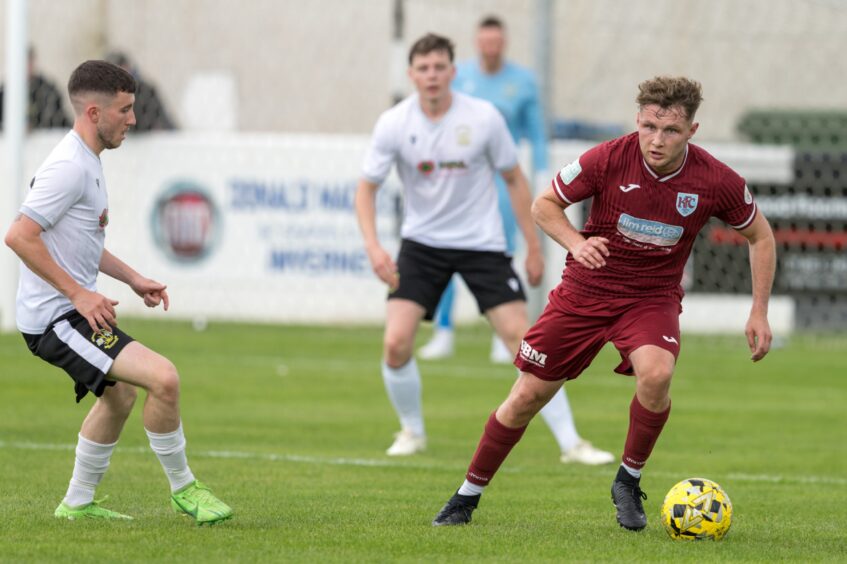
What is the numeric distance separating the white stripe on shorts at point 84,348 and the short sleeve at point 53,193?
0.40 meters

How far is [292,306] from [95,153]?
10.7 meters

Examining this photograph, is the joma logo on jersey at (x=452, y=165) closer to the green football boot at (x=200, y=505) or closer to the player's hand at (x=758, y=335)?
the player's hand at (x=758, y=335)

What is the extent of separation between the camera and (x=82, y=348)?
242 inches

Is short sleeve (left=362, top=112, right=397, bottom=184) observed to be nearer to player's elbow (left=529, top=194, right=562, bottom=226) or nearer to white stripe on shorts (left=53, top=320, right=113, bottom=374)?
player's elbow (left=529, top=194, right=562, bottom=226)

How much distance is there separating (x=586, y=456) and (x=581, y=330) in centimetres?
253

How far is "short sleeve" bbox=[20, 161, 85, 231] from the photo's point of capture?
605 centimetres

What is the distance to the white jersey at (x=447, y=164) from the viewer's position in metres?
9.18

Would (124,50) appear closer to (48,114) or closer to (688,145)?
(48,114)

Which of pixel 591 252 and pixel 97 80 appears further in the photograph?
pixel 97 80

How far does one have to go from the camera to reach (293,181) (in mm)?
16844

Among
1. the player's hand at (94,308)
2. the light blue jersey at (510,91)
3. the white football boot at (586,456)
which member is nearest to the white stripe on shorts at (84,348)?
the player's hand at (94,308)

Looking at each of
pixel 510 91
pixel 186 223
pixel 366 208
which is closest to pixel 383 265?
pixel 366 208

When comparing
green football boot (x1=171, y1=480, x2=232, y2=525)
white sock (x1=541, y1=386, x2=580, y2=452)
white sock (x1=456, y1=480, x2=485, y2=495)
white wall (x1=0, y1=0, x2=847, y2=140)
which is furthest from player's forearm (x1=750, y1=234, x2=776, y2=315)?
white wall (x1=0, y1=0, x2=847, y2=140)

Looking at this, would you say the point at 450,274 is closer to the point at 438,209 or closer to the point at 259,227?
the point at 438,209
